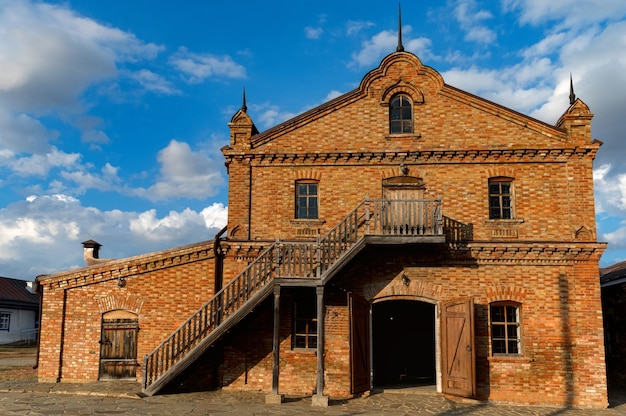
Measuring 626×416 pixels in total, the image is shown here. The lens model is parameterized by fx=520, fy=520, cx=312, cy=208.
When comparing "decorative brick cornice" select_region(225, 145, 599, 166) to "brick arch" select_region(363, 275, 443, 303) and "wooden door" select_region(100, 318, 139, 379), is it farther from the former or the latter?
"wooden door" select_region(100, 318, 139, 379)

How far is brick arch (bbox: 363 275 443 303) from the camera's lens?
48.2ft

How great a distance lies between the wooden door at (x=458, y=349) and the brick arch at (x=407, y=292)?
0.46 m

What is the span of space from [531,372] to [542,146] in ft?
21.1

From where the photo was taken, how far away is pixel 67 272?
15.7 m

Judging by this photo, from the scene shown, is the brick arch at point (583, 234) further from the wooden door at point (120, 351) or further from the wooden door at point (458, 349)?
the wooden door at point (120, 351)

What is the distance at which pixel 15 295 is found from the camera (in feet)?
129

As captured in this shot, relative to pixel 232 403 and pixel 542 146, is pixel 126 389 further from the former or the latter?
pixel 542 146

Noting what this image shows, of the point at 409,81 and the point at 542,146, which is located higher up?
the point at 409,81

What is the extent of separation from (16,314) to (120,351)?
28.5 metres

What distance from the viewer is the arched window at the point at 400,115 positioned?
1584cm

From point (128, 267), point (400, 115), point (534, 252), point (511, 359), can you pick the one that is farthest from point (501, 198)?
point (128, 267)

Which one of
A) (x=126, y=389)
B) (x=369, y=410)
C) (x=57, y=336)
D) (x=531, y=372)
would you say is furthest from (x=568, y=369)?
(x=57, y=336)

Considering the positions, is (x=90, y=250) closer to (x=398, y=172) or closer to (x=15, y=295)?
(x=398, y=172)

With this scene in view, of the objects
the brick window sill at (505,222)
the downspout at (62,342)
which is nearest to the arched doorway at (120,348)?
the downspout at (62,342)
